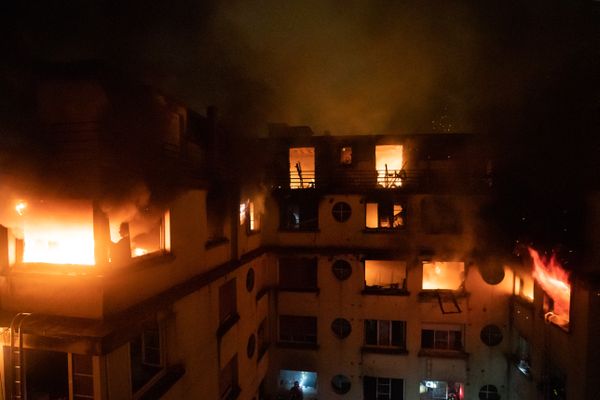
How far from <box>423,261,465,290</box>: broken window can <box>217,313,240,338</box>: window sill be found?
10199mm

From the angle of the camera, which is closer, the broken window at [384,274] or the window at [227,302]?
the window at [227,302]

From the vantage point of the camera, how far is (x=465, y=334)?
53.1ft

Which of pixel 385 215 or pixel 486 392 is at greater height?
pixel 385 215

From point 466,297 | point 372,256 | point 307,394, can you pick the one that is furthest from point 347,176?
point 307,394

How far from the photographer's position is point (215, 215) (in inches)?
474

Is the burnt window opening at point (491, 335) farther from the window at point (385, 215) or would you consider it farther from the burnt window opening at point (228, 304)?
the burnt window opening at point (228, 304)

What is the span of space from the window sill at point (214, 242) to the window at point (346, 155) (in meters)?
8.58

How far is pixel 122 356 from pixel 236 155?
31.9 ft

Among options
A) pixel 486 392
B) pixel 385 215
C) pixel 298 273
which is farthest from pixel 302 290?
pixel 486 392

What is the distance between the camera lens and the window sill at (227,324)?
11.2m

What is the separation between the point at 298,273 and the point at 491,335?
9.97 m

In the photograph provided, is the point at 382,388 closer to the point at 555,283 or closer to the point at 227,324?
the point at 555,283

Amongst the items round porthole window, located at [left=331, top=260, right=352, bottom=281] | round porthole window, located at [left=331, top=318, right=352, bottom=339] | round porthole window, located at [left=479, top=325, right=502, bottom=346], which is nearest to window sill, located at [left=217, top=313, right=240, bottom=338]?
round porthole window, located at [left=331, top=260, right=352, bottom=281]

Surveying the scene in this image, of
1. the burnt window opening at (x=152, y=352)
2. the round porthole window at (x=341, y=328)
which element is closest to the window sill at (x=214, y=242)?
the burnt window opening at (x=152, y=352)
